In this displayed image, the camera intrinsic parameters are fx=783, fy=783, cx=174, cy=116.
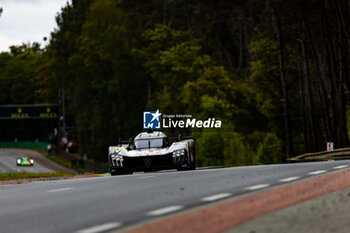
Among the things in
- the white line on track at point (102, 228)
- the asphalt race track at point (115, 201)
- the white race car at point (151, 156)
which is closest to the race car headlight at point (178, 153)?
the white race car at point (151, 156)

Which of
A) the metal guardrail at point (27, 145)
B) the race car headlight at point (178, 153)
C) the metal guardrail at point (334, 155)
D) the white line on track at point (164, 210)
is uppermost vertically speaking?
the metal guardrail at point (27, 145)

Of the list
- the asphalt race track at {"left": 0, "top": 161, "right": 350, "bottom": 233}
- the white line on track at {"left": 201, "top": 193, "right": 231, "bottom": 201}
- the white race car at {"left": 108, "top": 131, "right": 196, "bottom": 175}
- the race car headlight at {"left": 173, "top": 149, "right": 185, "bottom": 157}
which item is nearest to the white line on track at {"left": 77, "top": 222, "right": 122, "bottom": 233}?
the asphalt race track at {"left": 0, "top": 161, "right": 350, "bottom": 233}

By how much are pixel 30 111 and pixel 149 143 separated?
94.9 meters

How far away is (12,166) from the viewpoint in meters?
87.8

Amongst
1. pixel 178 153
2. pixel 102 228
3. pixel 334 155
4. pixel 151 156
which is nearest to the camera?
pixel 102 228

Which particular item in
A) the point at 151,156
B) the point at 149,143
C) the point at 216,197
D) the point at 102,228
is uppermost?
the point at 149,143

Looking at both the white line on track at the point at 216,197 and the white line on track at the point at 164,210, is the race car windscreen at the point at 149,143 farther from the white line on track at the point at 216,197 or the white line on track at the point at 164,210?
the white line on track at the point at 164,210

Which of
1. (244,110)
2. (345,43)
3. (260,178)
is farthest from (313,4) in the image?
(260,178)

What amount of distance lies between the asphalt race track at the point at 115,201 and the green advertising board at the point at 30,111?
328 feet

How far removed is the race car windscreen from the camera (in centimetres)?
2491

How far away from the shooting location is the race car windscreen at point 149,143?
24.9 m

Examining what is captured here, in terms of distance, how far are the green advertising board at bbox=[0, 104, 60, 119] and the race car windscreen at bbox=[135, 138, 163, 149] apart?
9041cm

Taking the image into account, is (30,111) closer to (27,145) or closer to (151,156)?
(27,145)

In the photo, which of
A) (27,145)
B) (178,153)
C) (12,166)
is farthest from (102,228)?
(27,145)
